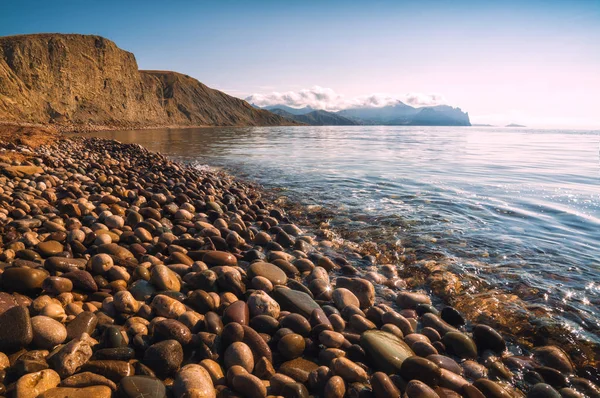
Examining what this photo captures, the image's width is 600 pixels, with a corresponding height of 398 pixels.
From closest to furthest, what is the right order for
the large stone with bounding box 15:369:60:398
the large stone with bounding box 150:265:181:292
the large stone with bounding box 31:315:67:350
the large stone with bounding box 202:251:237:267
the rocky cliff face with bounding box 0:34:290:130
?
the large stone with bounding box 15:369:60:398 → the large stone with bounding box 31:315:67:350 → the large stone with bounding box 150:265:181:292 → the large stone with bounding box 202:251:237:267 → the rocky cliff face with bounding box 0:34:290:130

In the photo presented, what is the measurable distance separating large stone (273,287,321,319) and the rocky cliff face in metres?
58.9

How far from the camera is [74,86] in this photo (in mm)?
65188

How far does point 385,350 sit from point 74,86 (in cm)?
8246

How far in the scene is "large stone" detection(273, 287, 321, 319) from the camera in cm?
335

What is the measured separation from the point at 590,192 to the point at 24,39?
8472 centimetres

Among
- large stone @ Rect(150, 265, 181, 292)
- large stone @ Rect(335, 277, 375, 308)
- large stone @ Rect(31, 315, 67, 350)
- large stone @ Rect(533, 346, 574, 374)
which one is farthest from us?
large stone @ Rect(335, 277, 375, 308)

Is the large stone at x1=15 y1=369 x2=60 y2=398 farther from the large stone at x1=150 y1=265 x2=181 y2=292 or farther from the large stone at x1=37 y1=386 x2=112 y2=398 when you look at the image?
the large stone at x1=150 y1=265 x2=181 y2=292

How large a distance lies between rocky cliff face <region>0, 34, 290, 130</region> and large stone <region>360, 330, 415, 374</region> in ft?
197

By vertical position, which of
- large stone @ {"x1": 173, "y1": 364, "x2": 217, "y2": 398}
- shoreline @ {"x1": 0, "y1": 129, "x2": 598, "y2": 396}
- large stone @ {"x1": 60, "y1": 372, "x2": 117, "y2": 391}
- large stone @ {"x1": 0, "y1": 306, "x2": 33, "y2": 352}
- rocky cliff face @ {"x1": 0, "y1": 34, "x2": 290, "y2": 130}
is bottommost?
shoreline @ {"x1": 0, "y1": 129, "x2": 598, "y2": 396}

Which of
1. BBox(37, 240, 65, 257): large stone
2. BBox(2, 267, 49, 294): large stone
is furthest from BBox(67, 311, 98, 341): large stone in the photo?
BBox(37, 240, 65, 257): large stone

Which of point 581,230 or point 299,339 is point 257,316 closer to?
point 299,339

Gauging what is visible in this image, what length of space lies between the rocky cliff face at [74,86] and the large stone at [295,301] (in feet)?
193

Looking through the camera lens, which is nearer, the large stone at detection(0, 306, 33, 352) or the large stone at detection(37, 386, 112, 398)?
the large stone at detection(37, 386, 112, 398)

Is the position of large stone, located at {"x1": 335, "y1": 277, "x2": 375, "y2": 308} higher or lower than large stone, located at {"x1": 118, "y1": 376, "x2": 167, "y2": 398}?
lower
